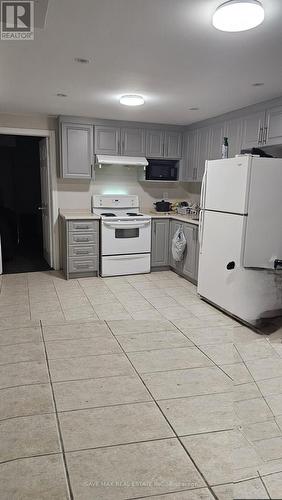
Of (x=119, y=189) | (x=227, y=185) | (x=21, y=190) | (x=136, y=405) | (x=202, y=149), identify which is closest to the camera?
(x=136, y=405)

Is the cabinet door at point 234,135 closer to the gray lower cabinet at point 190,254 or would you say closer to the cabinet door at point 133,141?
the gray lower cabinet at point 190,254

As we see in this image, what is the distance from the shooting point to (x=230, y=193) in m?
3.45

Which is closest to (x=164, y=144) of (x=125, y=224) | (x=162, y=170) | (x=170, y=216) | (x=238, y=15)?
(x=162, y=170)

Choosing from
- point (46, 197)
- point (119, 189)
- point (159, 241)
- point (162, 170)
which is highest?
point (162, 170)

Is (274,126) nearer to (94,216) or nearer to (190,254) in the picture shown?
(190,254)

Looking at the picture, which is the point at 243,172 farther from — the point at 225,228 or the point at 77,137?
the point at 77,137

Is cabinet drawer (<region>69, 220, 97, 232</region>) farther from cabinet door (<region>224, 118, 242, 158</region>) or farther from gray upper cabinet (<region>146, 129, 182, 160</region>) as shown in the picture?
cabinet door (<region>224, 118, 242, 158</region>)

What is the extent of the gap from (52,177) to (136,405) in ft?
12.9

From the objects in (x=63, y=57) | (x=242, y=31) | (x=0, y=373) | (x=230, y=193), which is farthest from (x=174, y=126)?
(x=0, y=373)

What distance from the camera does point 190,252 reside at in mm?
4781

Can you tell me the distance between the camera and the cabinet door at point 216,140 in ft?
15.3

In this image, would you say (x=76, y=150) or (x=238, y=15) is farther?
(x=76, y=150)

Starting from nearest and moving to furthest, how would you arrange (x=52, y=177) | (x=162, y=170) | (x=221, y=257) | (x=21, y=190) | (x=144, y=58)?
(x=144, y=58), (x=221, y=257), (x=52, y=177), (x=162, y=170), (x=21, y=190)

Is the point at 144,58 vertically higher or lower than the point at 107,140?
higher
